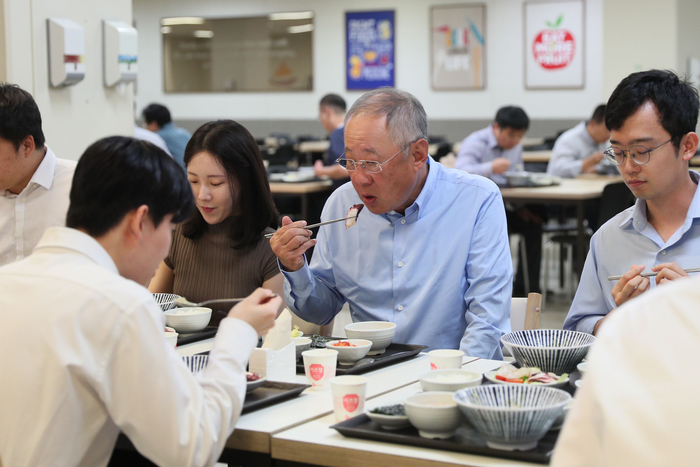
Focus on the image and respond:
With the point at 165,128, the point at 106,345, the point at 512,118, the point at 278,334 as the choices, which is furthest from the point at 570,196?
the point at 106,345

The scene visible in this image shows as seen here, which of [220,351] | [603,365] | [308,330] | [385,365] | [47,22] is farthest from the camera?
[47,22]

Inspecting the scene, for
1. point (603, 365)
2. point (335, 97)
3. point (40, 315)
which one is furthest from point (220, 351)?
point (335, 97)

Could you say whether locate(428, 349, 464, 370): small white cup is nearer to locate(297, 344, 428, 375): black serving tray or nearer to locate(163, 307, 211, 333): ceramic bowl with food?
locate(297, 344, 428, 375): black serving tray

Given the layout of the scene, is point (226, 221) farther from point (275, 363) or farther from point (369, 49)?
point (369, 49)

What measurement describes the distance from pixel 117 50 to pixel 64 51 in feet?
1.17

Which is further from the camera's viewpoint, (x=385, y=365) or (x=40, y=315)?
(x=385, y=365)

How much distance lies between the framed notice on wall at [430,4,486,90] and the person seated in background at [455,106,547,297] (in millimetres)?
5548

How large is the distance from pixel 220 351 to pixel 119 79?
8.88 ft

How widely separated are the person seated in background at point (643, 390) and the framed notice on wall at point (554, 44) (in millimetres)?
10632

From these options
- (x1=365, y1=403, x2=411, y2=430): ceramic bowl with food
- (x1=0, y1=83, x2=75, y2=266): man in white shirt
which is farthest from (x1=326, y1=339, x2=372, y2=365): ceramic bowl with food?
(x1=0, y1=83, x2=75, y2=266): man in white shirt

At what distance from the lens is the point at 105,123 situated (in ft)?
12.5

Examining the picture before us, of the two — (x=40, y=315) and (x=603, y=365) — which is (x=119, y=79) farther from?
(x=603, y=365)

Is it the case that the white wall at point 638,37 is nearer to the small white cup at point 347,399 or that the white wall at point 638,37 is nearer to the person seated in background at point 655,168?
the person seated in background at point 655,168

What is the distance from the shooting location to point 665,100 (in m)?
2.06
